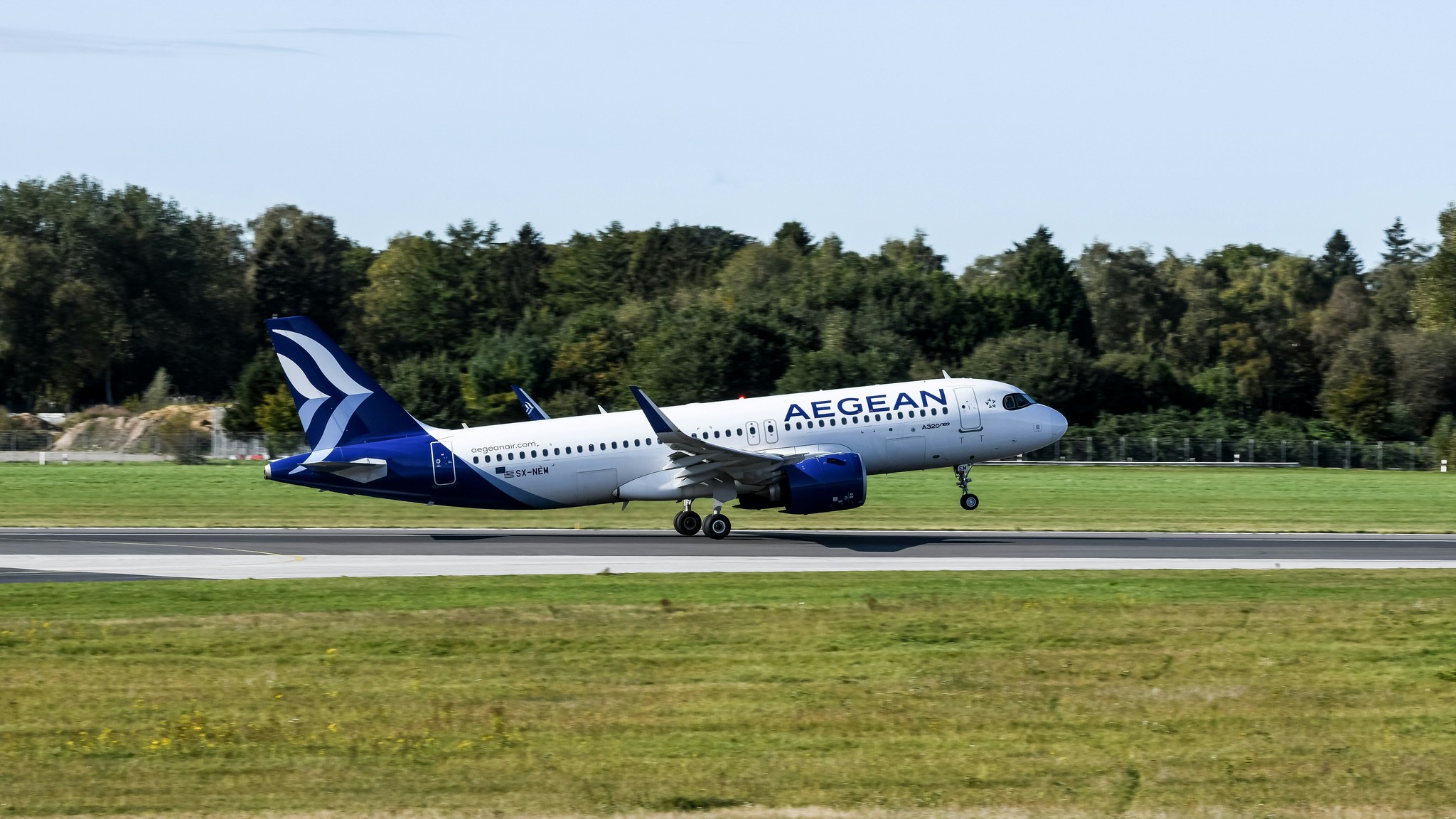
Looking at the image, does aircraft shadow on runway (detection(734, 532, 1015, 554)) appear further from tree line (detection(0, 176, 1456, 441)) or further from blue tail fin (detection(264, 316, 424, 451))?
tree line (detection(0, 176, 1456, 441))

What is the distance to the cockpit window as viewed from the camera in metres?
40.2

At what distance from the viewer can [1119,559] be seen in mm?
31672

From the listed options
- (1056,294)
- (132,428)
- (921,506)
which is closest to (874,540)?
(921,506)

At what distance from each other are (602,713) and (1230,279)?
142m

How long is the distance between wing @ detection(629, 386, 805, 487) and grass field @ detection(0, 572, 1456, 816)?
33.6 feet

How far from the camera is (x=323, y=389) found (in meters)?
37.7

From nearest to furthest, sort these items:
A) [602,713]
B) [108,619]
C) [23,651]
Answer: [602,713], [23,651], [108,619]

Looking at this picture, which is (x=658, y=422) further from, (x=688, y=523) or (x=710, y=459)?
(x=688, y=523)

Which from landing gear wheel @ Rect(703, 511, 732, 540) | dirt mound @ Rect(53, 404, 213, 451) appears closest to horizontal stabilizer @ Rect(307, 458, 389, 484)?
landing gear wheel @ Rect(703, 511, 732, 540)

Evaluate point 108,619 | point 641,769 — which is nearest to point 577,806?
point 641,769

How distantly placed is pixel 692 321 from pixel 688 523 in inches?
2109

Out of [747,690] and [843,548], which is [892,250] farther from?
[747,690]

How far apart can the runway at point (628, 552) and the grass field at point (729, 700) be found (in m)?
4.08

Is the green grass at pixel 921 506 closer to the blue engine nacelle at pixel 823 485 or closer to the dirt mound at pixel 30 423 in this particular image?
the blue engine nacelle at pixel 823 485
